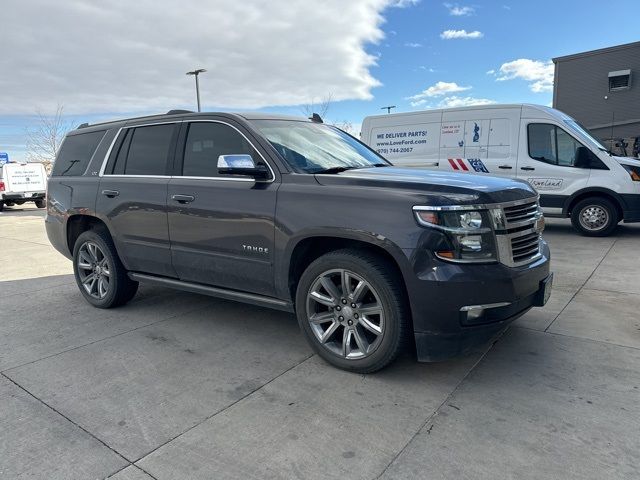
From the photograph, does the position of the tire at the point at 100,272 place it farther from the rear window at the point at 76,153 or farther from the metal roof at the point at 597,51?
the metal roof at the point at 597,51

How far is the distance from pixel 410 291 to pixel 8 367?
3.04 meters

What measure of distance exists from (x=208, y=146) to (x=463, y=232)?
2314mm

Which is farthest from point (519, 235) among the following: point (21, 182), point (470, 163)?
point (21, 182)

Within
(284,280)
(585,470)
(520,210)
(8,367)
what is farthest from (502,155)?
(8,367)

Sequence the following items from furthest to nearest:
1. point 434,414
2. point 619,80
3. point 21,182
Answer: point 619,80
point 21,182
point 434,414

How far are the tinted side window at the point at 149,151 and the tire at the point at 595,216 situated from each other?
7.67m

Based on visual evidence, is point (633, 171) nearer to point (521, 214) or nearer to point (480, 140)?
point (480, 140)

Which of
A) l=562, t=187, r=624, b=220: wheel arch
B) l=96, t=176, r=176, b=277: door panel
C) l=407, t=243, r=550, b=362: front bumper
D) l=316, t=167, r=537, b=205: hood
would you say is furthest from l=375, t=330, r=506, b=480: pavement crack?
l=562, t=187, r=624, b=220: wheel arch

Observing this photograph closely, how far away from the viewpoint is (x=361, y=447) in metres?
2.54

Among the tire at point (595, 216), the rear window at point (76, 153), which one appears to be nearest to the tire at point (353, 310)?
the rear window at point (76, 153)

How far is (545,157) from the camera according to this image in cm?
904

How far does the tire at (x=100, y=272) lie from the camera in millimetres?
4840

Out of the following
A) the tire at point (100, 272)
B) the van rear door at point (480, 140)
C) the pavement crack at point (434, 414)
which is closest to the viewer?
the pavement crack at point (434, 414)

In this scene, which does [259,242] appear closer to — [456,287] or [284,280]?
[284,280]
